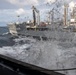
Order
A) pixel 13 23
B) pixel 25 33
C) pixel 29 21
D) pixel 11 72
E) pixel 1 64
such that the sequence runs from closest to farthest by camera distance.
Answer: pixel 11 72
pixel 1 64
pixel 25 33
pixel 13 23
pixel 29 21

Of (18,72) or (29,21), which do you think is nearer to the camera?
(18,72)

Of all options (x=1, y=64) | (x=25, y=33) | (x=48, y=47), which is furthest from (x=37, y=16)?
(x=1, y=64)

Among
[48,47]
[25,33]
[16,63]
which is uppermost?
[16,63]

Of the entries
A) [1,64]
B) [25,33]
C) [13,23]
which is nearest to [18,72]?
[1,64]

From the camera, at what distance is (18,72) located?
196 inches

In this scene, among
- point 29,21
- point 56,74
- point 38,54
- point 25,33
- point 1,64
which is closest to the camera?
point 56,74

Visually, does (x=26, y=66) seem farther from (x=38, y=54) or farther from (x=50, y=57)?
(x=38, y=54)

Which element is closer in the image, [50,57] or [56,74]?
[56,74]

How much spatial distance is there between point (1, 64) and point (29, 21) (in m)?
92.8

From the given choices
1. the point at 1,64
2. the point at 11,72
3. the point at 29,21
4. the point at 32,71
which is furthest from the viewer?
the point at 29,21

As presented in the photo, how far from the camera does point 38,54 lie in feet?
44.0

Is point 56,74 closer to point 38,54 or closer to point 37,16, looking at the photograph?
point 38,54

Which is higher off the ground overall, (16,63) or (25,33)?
(16,63)

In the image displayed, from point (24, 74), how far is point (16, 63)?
538 millimetres
